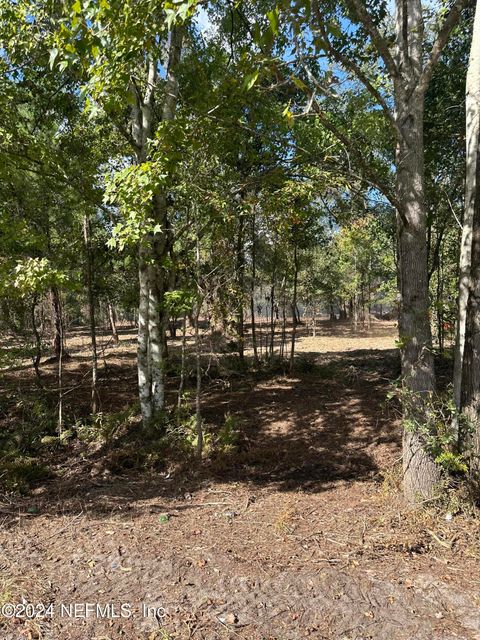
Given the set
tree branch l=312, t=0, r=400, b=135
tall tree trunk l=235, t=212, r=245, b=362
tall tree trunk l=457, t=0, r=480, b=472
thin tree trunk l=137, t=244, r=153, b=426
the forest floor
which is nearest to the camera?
the forest floor

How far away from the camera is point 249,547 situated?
347cm

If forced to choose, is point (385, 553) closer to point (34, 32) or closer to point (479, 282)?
point (479, 282)

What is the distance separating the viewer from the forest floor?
2574 millimetres

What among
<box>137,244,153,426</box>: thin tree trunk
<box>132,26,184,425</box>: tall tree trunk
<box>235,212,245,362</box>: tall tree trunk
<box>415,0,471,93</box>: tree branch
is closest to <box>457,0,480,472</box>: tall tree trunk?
<box>415,0,471,93</box>: tree branch

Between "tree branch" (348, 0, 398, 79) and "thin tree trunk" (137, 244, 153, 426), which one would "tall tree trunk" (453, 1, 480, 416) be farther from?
"thin tree trunk" (137, 244, 153, 426)

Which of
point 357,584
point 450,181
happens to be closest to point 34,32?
point 357,584

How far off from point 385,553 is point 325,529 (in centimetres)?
61

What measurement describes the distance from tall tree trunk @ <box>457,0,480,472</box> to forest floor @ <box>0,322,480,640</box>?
0.71 meters

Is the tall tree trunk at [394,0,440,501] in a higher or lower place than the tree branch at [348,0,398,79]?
lower

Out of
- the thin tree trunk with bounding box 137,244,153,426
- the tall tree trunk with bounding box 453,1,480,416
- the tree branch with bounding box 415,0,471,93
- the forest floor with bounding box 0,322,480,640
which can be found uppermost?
the tree branch with bounding box 415,0,471,93

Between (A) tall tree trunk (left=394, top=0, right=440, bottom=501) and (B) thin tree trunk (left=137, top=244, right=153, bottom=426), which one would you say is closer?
(A) tall tree trunk (left=394, top=0, right=440, bottom=501)

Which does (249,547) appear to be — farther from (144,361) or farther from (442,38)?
(442,38)

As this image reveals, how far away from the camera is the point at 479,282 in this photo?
3725 millimetres

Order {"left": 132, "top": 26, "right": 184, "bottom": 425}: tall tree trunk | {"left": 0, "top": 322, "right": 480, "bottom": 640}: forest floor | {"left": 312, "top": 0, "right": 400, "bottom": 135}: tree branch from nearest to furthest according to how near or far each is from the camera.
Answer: {"left": 0, "top": 322, "right": 480, "bottom": 640}: forest floor < {"left": 312, "top": 0, "right": 400, "bottom": 135}: tree branch < {"left": 132, "top": 26, "right": 184, "bottom": 425}: tall tree trunk
